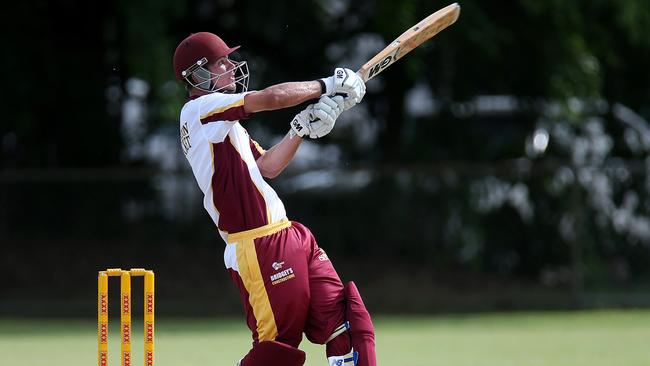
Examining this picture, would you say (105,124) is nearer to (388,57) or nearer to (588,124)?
(588,124)

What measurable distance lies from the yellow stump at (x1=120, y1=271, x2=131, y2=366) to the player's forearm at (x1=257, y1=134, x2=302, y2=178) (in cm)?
75

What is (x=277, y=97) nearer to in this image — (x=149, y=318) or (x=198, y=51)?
(x=198, y=51)

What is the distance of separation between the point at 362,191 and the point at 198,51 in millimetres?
8596

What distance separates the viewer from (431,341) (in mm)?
9938

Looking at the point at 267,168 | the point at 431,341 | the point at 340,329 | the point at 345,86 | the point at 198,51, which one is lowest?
the point at 431,341

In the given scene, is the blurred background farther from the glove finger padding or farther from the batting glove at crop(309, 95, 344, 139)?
the batting glove at crop(309, 95, 344, 139)

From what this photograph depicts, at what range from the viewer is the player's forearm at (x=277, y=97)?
478cm

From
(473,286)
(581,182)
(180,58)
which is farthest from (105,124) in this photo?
(180,58)

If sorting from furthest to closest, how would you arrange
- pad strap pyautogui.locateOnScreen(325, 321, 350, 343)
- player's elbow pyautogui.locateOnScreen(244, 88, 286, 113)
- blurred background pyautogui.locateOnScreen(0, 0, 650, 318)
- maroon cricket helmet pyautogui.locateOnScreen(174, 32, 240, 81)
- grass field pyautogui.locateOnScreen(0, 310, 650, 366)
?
blurred background pyautogui.locateOnScreen(0, 0, 650, 318)
grass field pyautogui.locateOnScreen(0, 310, 650, 366)
maroon cricket helmet pyautogui.locateOnScreen(174, 32, 240, 81)
pad strap pyautogui.locateOnScreen(325, 321, 350, 343)
player's elbow pyautogui.locateOnScreen(244, 88, 286, 113)

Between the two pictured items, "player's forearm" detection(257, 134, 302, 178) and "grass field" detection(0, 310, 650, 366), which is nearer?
"player's forearm" detection(257, 134, 302, 178)

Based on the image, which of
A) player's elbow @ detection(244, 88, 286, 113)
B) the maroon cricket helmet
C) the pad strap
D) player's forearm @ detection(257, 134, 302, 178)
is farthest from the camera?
player's forearm @ detection(257, 134, 302, 178)

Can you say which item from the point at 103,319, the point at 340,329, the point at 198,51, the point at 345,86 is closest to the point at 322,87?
the point at 345,86

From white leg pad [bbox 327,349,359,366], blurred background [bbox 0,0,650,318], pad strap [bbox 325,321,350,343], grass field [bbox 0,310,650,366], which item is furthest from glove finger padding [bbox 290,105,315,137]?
blurred background [bbox 0,0,650,318]

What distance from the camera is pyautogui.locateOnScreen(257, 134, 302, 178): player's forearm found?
17.1ft
